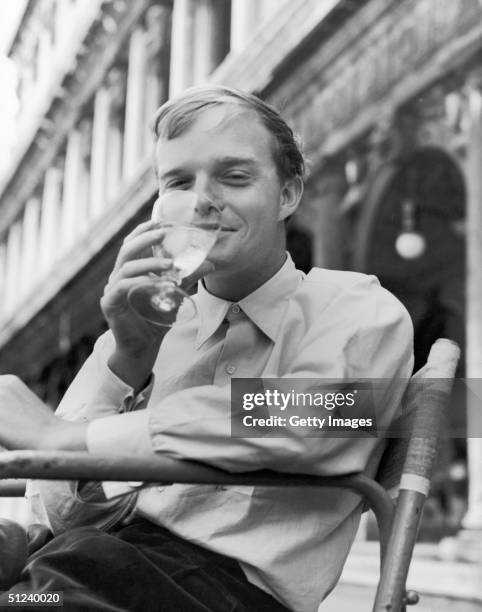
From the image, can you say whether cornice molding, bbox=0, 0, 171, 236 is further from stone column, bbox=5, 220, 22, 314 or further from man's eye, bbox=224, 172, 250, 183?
man's eye, bbox=224, 172, 250, 183

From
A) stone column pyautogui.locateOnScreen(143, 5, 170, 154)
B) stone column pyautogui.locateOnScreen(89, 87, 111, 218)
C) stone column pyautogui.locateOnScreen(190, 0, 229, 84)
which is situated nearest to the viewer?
stone column pyautogui.locateOnScreen(190, 0, 229, 84)

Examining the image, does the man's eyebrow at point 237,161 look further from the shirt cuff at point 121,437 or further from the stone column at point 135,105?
the stone column at point 135,105

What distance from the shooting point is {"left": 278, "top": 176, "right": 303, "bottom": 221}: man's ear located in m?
1.63

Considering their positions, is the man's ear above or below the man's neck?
above

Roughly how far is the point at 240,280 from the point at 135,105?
1448 cm

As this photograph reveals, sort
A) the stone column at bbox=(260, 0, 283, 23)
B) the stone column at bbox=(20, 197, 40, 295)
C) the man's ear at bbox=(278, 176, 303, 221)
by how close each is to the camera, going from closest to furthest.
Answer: the man's ear at bbox=(278, 176, 303, 221), the stone column at bbox=(260, 0, 283, 23), the stone column at bbox=(20, 197, 40, 295)

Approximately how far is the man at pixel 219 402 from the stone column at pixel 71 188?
55.5 ft

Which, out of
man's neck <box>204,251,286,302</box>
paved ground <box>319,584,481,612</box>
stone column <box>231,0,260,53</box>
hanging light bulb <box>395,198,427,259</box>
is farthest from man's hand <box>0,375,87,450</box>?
stone column <box>231,0,260,53</box>

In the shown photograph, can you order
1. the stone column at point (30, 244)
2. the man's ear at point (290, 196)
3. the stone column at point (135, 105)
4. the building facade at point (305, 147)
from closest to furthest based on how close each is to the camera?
the man's ear at point (290, 196) → the building facade at point (305, 147) → the stone column at point (135, 105) → the stone column at point (30, 244)

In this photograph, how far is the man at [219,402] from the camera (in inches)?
50.8

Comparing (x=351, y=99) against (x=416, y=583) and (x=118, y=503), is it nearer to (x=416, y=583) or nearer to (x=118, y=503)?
(x=416, y=583)

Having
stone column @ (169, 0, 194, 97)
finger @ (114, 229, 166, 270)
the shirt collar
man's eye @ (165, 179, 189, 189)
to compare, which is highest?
stone column @ (169, 0, 194, 97)

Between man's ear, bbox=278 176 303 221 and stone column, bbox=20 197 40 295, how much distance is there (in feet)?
65.1

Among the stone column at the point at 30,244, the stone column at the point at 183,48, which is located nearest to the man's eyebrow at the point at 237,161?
the stone column at the point at 183,48
